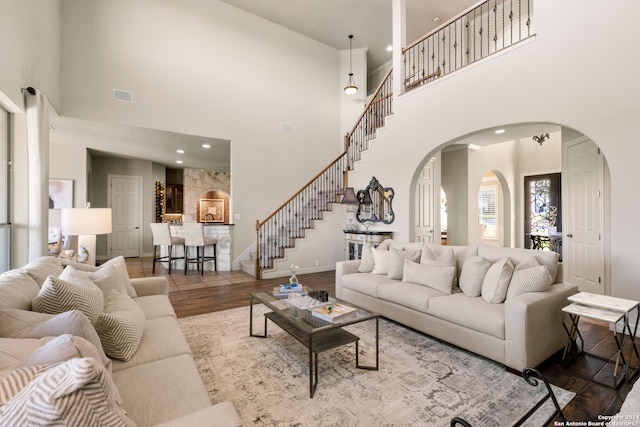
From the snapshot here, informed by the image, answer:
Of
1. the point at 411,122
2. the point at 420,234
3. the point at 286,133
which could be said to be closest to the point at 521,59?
the point at 411,122

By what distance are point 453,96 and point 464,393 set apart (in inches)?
165

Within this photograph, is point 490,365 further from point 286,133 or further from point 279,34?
point 279,34

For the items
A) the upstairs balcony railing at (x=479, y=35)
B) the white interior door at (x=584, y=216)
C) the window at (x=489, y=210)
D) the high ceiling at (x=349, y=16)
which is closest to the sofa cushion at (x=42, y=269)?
the upstairs balcony railing at (x=479, y=35)

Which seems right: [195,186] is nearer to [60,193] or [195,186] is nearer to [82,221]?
[60,193]

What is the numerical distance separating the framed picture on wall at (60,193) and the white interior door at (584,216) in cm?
956

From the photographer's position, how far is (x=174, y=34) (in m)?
5.93

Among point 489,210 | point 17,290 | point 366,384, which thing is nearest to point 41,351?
point 17,290

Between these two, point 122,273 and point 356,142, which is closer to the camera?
point 122,273

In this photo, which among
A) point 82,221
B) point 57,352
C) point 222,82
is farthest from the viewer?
point 222,82

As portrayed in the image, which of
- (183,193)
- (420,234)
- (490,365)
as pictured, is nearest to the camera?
(490,365)

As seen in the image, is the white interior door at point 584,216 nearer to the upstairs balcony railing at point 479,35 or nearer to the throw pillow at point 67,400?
the upstairs balcony railing at point 479,35

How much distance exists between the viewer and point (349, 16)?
6.83 meters

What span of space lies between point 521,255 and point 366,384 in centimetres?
204

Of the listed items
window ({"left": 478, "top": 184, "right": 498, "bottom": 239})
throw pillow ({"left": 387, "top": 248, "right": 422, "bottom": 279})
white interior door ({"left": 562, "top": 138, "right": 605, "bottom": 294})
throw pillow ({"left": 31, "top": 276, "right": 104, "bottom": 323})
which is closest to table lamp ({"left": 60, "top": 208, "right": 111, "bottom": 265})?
throw pillow ({"left": 31, "top": 276, "right": 104, "bottom": 323})
